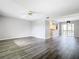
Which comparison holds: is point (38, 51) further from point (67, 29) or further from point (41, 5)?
point (67, 29)

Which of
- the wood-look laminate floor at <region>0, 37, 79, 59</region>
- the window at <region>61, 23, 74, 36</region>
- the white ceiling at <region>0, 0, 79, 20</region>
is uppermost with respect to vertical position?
the white ceiling at <region>0, 0, 79, 20</region>

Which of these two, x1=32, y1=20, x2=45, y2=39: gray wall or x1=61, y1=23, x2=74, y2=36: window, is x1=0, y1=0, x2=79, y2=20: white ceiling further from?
x1=61, y1=23, x2=74, y2=36: window

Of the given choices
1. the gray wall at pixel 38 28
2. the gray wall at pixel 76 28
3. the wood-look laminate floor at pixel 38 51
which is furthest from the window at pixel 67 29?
the wood-look laminate floor at pixel 38 51

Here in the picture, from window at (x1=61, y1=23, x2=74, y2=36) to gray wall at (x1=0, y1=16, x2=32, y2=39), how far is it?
5.97 meters

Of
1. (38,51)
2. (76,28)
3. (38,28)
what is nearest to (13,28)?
(38,28)

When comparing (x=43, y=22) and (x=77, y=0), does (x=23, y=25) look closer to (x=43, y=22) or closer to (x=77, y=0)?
(x=43, y=22)

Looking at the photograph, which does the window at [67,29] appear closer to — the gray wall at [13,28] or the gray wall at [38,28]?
the gray wall at [38,28]

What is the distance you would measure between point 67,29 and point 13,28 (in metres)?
8.50

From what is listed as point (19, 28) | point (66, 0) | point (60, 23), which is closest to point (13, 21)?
point (19, 28)

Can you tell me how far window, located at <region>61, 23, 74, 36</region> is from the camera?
408 inches

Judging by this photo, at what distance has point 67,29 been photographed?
10.8 m

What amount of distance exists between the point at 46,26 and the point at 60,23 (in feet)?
15.3

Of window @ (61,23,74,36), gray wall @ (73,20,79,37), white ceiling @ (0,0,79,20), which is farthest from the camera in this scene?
window @ (61,23,74,36)

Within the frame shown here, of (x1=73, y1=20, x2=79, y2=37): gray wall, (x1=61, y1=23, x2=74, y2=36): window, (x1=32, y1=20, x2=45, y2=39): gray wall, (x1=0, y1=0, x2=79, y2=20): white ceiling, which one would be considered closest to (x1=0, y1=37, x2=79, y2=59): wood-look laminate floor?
(x1=0, y1=0, x2=79, y2=20): white ceiling
